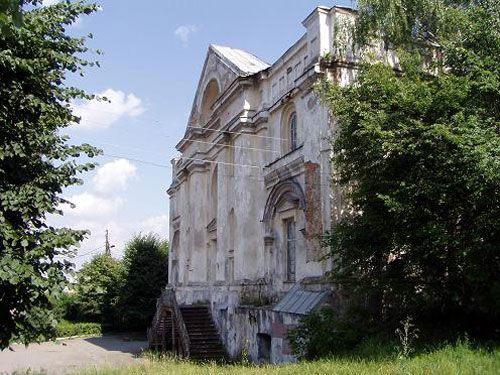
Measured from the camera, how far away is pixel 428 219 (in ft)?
35.6

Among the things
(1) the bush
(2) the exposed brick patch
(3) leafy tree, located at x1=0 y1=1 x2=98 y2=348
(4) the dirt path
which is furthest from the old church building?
(1) the bush

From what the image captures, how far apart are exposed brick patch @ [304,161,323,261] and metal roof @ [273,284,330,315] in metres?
1.07

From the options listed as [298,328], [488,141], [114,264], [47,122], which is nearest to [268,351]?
[298,328]

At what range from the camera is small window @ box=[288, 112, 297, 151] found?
19172 millimetres

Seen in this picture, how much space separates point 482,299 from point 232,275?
14194mm

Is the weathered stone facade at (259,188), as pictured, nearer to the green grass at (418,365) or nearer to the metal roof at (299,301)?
the metal roof at (299,301)

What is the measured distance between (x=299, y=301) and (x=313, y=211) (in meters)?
2.64

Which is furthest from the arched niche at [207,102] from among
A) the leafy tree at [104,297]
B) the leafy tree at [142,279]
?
the leafy tree at [104,297]

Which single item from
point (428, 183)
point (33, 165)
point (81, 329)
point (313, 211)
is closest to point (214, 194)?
point (313, 211)

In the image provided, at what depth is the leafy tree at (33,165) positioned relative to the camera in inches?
304

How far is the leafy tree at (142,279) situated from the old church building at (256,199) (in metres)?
6.01

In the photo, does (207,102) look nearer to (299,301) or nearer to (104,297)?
(299,301)

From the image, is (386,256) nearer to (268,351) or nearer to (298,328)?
(298,328)

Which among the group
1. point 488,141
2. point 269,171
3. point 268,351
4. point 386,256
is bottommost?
point 268,351
